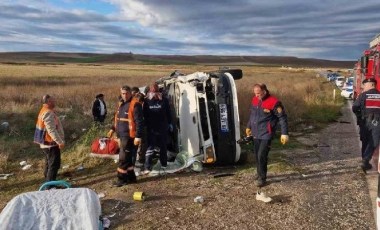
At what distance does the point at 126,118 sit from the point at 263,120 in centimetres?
230

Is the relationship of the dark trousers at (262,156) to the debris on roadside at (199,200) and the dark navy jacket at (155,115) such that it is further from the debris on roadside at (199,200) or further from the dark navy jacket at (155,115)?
the dark navy jacket at (155,115)

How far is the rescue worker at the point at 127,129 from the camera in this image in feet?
24.7

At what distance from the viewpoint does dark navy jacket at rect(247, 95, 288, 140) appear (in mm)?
7118

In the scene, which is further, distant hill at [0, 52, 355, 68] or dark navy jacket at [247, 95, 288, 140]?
distant hill at [0, 52, 355, 68]

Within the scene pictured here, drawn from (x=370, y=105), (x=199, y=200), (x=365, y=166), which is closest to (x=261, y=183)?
(x=199, y=200)

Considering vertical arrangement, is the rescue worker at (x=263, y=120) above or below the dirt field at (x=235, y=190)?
above

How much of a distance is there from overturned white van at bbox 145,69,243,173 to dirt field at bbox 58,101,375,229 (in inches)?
12.8

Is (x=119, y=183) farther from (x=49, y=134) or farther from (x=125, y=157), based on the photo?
(x=49, y=134)

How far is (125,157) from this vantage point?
25.4 ft

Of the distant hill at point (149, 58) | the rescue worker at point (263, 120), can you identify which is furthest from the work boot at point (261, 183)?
the distant hill at point (149, 58)

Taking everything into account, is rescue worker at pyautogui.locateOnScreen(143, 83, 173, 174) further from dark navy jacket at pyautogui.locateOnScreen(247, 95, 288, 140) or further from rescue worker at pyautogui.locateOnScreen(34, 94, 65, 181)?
dark navy jacket at pyautogui.locateOnScreen(247, 95, 288, 140)

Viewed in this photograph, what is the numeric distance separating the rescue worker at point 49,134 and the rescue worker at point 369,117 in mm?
5357

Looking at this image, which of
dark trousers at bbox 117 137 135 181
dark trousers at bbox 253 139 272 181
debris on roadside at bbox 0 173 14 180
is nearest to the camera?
dark trousers at bbox 253 139 272 181

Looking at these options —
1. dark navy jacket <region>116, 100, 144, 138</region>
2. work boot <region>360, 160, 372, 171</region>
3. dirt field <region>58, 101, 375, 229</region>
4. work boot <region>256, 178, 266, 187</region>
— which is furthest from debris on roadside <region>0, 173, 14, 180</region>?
work boot <region>360, 160, 372, 171</region>
